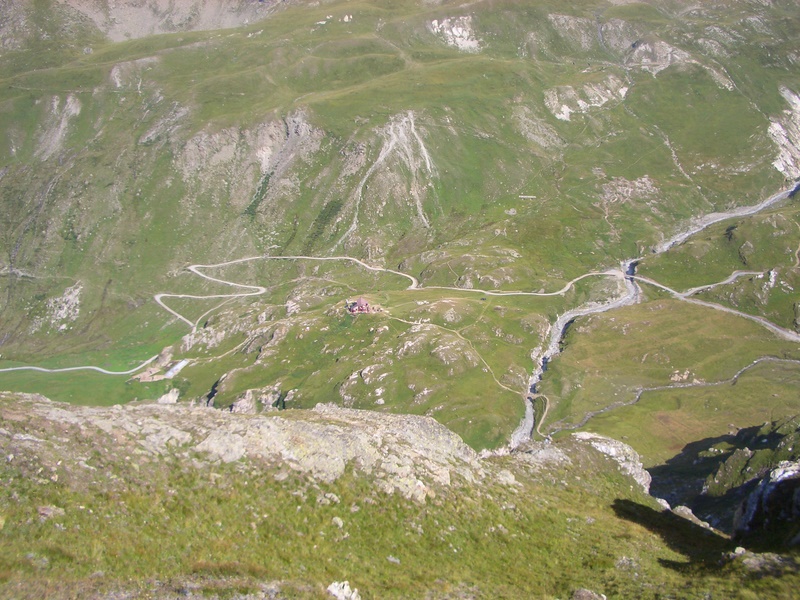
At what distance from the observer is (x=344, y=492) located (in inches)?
1449

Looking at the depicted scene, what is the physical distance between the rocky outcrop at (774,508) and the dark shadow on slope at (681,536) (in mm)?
2362

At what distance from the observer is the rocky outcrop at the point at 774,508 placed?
38.5 m

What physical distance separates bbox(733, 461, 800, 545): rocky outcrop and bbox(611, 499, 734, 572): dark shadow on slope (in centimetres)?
236

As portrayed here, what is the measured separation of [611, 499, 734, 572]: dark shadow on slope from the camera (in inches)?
1370

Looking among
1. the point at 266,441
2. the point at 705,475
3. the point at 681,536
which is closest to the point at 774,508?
the point at 681,536

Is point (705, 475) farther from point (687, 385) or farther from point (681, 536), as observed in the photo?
point (681, 536)

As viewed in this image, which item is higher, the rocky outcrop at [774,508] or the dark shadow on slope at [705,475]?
the rocky outcrop at [774,508]

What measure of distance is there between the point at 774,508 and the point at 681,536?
23.9 ft

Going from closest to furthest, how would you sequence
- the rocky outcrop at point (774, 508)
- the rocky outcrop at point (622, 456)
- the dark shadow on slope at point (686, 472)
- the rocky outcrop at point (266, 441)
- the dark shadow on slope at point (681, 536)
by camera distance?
the rocky outcrop at point (266, 441), the dark shadow on slope at point (681, 536), the rocky outcrop at point (774, 508), the rocky outcrop at point (622, 456), the dark shadow on slope at point (686, 472)

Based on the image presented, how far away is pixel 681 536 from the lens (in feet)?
142

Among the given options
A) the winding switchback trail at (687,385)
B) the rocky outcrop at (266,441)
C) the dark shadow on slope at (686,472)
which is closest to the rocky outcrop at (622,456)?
the rocky outcrop at (266,441)

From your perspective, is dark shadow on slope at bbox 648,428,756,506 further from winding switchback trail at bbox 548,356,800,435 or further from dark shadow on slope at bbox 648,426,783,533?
winding switchback trail at bbox 548,356,800,435

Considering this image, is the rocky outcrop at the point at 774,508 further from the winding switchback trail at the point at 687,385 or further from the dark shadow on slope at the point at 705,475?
the winding switchback trail at the point at 687,385

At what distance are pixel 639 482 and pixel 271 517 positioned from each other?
43.7 meters
